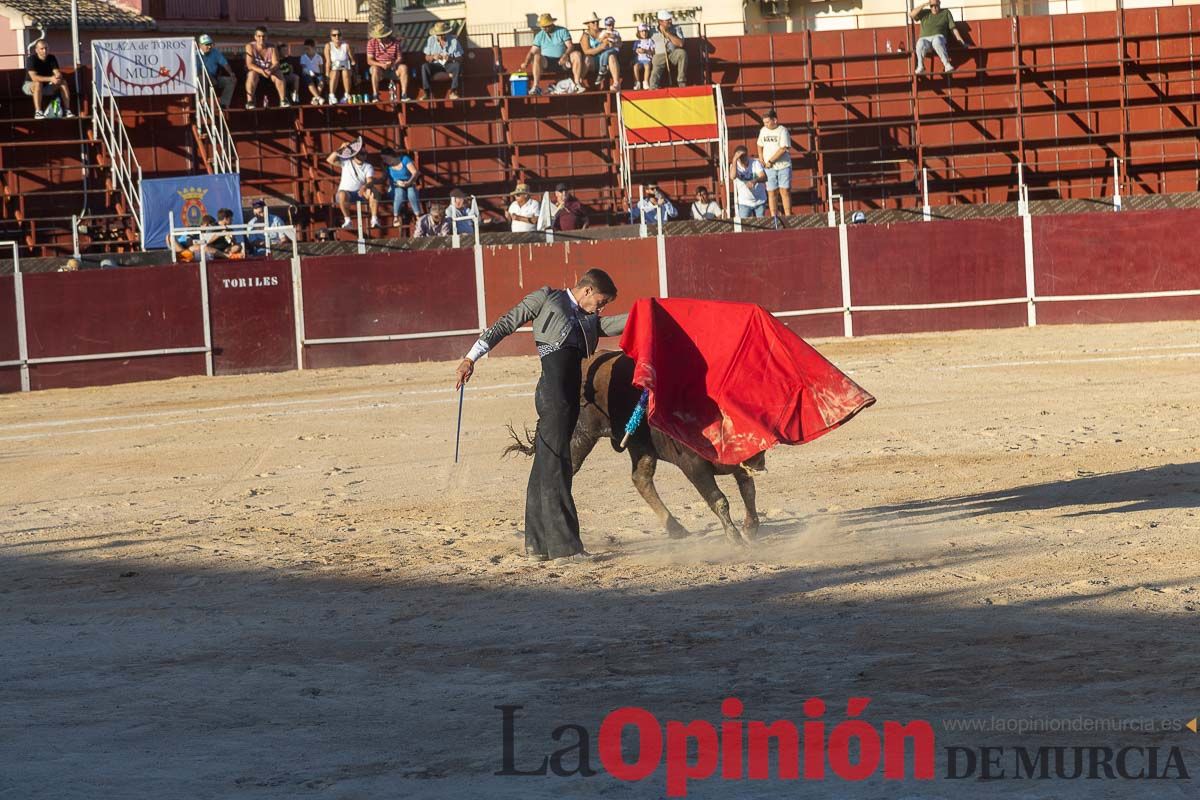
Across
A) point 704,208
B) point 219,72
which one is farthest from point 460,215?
point 219,72

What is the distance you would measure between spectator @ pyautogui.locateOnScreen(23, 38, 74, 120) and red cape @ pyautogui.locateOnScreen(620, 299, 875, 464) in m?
17.2

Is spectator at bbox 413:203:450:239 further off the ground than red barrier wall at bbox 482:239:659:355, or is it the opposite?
spectator at bbox 413:203:450:239

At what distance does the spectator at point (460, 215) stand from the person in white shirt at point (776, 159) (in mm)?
4127

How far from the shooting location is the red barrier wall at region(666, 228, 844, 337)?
20.5 metres

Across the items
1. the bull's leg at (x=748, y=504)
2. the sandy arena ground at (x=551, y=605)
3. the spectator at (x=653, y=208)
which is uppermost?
the spectator at (x=653, y=208)

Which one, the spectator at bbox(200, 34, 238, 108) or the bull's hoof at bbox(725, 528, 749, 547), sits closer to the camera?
the bull's hoof at bbox(725, 528, 749, 547)

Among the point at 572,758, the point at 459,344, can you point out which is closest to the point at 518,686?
the point at 572,758

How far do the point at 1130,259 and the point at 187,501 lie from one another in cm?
1388

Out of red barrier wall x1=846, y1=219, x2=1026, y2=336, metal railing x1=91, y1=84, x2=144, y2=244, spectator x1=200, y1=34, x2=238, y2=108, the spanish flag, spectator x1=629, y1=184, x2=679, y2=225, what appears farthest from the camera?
the spanish flag

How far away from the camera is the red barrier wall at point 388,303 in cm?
2017

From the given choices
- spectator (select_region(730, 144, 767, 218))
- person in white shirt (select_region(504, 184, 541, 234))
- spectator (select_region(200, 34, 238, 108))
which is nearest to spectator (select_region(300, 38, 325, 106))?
spectator (select_region(200, 34, 238, 108))

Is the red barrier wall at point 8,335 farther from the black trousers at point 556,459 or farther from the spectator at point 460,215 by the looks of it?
the black trousers at point 556,459

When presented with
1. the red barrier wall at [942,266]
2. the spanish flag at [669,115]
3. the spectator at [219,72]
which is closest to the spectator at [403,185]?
the spectator at [219,72]

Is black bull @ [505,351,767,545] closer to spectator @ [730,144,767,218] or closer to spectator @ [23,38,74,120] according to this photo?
spectator @ [730,144,767,218]
